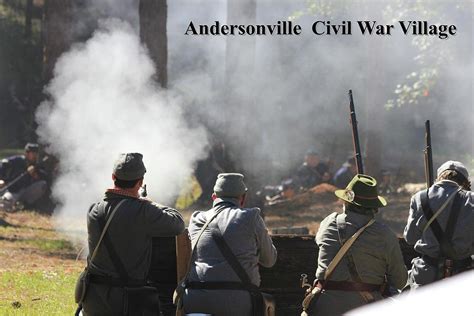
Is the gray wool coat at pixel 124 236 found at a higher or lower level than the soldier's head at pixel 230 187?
lower

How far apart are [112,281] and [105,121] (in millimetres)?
8834

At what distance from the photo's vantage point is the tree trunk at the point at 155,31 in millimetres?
14672

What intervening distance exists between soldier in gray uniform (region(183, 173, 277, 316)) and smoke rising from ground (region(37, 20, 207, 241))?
8085 mm

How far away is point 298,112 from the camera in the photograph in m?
24.6

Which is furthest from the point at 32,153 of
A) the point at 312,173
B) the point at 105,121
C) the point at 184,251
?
the point at 184,251

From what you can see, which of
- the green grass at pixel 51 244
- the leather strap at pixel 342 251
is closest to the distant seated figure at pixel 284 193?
the green grass at pixel 51 244

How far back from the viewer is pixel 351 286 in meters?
5.50

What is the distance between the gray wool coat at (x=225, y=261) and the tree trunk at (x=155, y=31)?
9369mm

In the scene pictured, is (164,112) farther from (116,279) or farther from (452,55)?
(116,279)

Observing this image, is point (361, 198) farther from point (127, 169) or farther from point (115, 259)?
point (115, 259)

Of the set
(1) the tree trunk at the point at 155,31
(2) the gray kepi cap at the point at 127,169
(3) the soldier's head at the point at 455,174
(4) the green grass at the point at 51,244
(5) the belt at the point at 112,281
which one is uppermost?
(1) the tree trunk at the point at 155,31

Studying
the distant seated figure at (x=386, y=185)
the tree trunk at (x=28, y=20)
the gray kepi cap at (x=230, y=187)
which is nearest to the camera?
the gray kepi cap at (x=230, y=187)

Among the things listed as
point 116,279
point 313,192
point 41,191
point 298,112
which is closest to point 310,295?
point 116,279

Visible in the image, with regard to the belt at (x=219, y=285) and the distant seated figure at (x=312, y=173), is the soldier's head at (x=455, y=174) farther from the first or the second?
the distant seated figure at (x=312, y=173)
